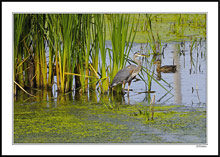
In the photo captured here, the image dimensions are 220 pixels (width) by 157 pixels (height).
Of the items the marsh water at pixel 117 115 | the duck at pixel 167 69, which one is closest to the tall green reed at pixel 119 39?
the marsh water at pixel 117 115

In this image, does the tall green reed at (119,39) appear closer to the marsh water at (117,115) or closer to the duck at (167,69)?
the marsh water at (117,115)

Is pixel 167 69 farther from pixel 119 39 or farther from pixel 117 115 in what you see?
pixel 117 115

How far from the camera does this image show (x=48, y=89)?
8.15m

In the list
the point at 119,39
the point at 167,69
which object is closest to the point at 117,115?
the point at 119,39

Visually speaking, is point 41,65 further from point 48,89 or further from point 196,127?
point 196,127

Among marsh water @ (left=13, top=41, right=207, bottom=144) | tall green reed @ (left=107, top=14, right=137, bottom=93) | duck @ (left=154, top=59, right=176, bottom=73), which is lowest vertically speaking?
marsh water @ (left=13, top=41, right=207, bottom=144)

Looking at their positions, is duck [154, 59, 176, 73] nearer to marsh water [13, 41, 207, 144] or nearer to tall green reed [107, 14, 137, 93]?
marsh water [13, 41, 207, 144]

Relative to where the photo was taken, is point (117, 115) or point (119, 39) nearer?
point (117, 115)

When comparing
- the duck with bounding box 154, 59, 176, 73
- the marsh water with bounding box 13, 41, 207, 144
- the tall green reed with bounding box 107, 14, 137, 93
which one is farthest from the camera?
the duck with bounding box 154, 59, 176, 73

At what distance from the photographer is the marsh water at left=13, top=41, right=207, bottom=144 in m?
5.96

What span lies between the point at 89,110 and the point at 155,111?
2.86 feet

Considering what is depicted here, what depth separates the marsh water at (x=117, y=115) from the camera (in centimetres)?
596

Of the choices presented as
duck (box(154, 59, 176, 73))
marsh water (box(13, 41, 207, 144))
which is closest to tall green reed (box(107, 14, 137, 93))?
marsh water (box(13, 41, 207, 144))

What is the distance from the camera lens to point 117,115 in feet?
22.3
